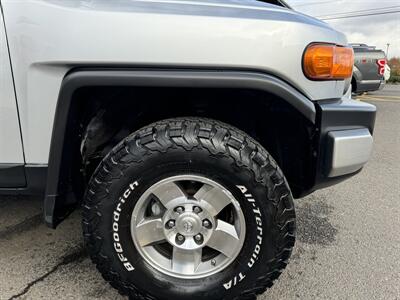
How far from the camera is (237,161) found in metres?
1.92

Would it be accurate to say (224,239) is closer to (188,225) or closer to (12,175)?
(188,225)

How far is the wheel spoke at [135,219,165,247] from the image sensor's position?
2067 mm

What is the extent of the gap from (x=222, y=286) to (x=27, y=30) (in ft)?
5.25

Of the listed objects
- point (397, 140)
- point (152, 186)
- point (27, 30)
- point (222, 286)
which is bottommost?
point (397, 140)

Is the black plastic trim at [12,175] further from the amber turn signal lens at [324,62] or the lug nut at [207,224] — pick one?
the amber turn signal lens at [324,62]

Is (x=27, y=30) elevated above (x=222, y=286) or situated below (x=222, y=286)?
above

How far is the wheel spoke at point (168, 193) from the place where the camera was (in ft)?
6.61

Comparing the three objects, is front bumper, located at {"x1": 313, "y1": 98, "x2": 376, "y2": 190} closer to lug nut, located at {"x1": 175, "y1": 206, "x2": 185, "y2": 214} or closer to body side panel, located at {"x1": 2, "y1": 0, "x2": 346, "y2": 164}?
body side panel, located at {"x1": 2, "y1": 0, "x2": 346, "y2": 164}

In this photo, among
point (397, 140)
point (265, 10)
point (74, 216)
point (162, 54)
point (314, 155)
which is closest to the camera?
point (162, 54)

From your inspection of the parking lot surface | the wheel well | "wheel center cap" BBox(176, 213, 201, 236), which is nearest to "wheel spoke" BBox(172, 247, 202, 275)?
"wheel center cap" BBox(176, 213, 201, 236)

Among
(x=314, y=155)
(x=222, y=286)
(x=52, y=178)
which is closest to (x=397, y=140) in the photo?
(x=314, y=155)

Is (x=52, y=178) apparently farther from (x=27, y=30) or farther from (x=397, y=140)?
(x=397, y=140)

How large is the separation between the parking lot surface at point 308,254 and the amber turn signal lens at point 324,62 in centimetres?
124

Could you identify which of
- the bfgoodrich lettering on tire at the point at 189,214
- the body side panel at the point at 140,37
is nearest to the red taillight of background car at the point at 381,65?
the body side panel at the point at 140,37
